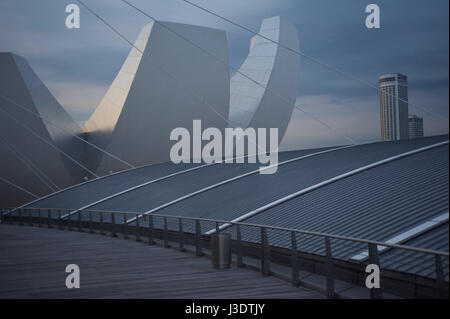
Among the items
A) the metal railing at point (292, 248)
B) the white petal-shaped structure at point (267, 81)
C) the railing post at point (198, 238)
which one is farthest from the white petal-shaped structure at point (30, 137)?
the railing post at point (198, 238)

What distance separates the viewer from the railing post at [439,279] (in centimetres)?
569

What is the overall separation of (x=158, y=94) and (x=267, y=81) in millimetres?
13985

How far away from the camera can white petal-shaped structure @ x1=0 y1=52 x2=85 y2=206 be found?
3644 cm

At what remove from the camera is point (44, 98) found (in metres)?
37.5

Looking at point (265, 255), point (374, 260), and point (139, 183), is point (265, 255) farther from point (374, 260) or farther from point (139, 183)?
point (139, 183)

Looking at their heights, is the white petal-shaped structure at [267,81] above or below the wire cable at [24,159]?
above

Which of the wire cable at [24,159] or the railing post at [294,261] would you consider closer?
the railing post at [294,261]

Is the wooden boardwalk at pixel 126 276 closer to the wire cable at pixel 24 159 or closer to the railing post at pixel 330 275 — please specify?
the railing post at pixel 330 275

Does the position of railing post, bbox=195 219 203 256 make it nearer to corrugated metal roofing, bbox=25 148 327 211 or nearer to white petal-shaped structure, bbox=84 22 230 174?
corrugated metal roofing, bbox=25 148 327 211

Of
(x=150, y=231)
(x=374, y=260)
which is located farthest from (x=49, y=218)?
(x=374, y=260)

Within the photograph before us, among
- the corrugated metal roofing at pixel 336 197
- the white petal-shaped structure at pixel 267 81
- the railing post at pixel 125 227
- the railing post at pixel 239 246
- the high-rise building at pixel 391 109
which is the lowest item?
the railing post at pixel 125 227

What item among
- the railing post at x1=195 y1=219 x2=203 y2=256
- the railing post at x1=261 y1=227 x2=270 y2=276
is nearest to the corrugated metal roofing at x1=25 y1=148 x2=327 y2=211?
the railing post at x1=195 y1=219 x2=203 y2=256

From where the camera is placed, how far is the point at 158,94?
36531 mm

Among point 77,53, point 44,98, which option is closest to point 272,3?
point 77,53
